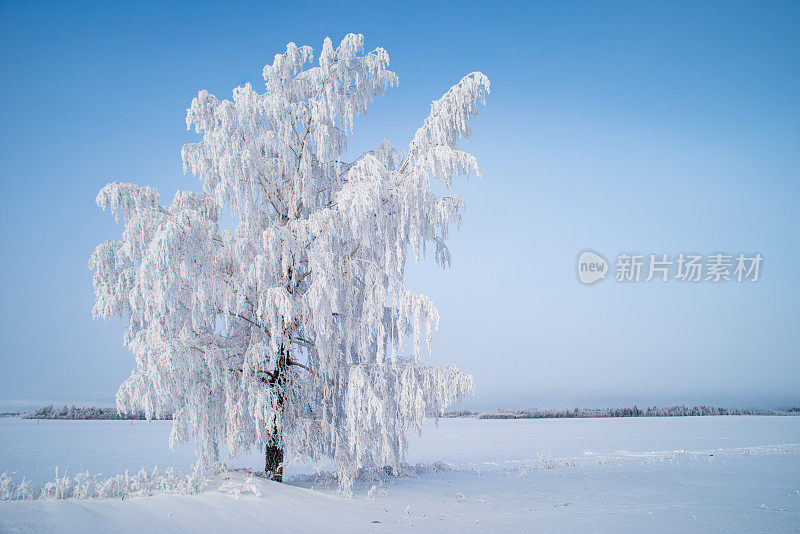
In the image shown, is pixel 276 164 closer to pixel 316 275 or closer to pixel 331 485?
pixel 316 275

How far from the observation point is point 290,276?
949 centimetres

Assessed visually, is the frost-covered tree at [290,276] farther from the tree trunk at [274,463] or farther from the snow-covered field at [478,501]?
the snow-covered field at [478,501]

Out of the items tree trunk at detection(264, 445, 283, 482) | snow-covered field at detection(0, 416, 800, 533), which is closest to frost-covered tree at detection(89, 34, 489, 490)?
tree trunk at detection(264, 445, 283, 482)

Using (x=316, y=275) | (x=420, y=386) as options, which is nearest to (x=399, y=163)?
(x=316, y=275)

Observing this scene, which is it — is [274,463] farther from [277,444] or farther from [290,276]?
[290,276]

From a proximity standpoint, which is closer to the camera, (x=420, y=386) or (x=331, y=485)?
(x=420, y=386)

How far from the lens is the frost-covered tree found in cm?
790

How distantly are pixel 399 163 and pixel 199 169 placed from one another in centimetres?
379

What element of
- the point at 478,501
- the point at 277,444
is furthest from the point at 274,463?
the point at 478,501

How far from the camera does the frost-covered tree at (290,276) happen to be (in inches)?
311

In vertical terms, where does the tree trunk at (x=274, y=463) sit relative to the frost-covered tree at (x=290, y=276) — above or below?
below

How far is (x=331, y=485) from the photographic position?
9.03 meters

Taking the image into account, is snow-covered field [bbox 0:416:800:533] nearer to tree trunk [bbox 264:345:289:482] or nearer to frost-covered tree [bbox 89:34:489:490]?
tree trunk [bbox 264:345:289:482]

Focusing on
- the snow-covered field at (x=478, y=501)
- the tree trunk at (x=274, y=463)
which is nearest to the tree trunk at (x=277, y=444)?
the tree trunk at (x=274, y=463)
